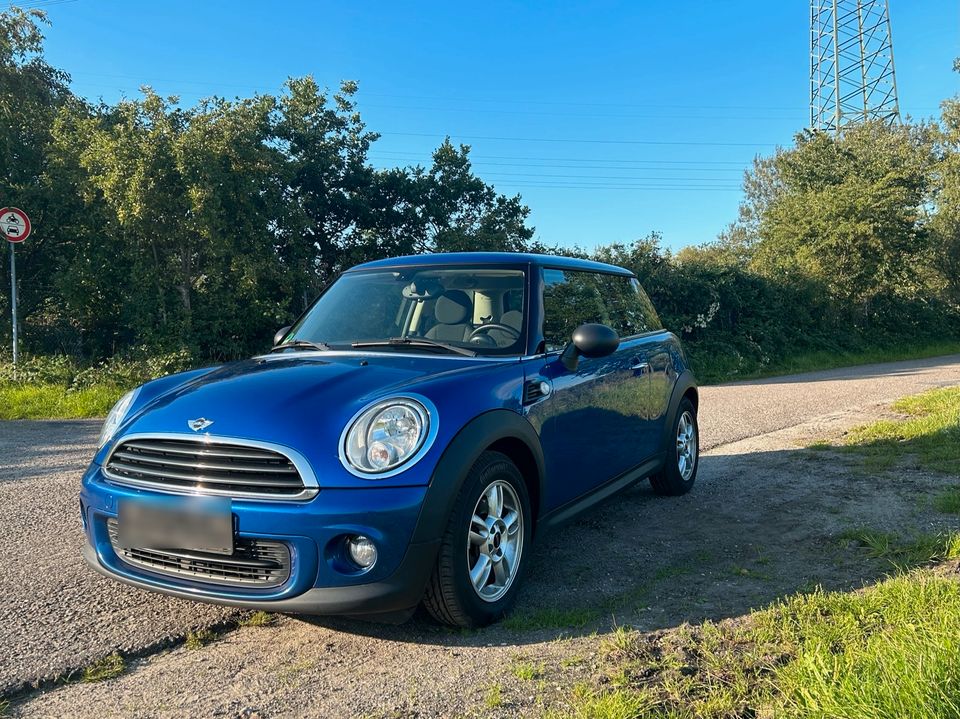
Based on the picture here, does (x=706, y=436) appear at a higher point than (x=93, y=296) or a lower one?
lower

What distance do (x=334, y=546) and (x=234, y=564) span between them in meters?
0.41

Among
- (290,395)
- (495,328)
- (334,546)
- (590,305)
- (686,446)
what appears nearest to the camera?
(334,546)

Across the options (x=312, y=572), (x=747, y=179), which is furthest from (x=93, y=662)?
(x=747, y=179)

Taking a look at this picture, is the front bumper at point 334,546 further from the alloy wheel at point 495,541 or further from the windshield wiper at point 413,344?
the windshield wiper at point 413,344

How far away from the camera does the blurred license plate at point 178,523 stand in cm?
265

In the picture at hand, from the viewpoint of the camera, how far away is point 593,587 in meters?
3.52

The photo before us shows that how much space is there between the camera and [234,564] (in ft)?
8.90

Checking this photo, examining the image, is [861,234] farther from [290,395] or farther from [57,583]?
[57,583]

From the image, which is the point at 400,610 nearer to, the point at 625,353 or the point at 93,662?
the point at 93,662

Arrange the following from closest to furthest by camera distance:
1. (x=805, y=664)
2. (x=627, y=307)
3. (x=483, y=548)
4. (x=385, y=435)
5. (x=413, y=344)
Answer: (x=805, y=664) < (x=385, y=435) < (x=483, y=548) < (x=413, y=344) < (x=627, y=307)

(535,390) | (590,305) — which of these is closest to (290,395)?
(535,390)

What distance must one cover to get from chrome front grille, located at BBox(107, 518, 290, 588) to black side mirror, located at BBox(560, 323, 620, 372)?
69.4 inches

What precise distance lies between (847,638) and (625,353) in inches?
83.1

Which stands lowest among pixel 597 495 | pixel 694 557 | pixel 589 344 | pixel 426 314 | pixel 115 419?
pixel 694 557
